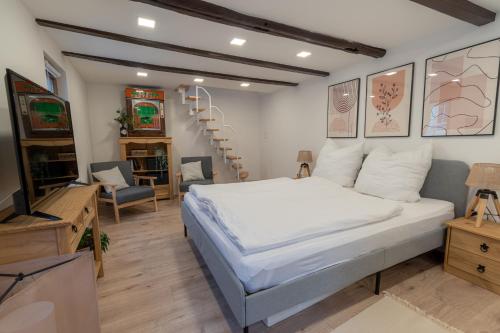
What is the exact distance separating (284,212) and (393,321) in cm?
104

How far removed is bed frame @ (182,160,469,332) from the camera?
4.34 feet

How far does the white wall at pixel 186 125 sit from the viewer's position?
4504mm

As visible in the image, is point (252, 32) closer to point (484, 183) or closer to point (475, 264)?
point (484, 183)

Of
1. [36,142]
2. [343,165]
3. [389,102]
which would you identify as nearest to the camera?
[36,142]

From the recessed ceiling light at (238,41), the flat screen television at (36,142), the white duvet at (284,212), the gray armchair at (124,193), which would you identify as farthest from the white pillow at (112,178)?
the recessed ceiling light at (238,41)

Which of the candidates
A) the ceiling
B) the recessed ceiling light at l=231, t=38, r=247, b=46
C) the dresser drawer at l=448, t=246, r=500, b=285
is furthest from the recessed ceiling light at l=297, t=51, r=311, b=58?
the dresser drawer at l=448, t=246, r=500, b=285

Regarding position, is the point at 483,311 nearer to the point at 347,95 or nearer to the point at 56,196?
the point at 347,95

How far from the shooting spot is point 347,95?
137 inches

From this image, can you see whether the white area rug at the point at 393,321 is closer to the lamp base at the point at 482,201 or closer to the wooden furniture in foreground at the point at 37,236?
the lamp base at the point at 482,201

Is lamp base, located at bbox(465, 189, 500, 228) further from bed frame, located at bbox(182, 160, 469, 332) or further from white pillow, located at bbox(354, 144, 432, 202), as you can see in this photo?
white pillow, located at bbox(354, 144, 432, 202)

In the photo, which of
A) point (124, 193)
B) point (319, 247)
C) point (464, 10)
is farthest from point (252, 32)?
point (124, 193)

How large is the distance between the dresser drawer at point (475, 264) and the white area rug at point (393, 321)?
71 centimetres

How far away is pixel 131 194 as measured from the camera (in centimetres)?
353

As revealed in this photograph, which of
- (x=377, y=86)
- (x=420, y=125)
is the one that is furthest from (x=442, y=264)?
(x=377, y=86)
